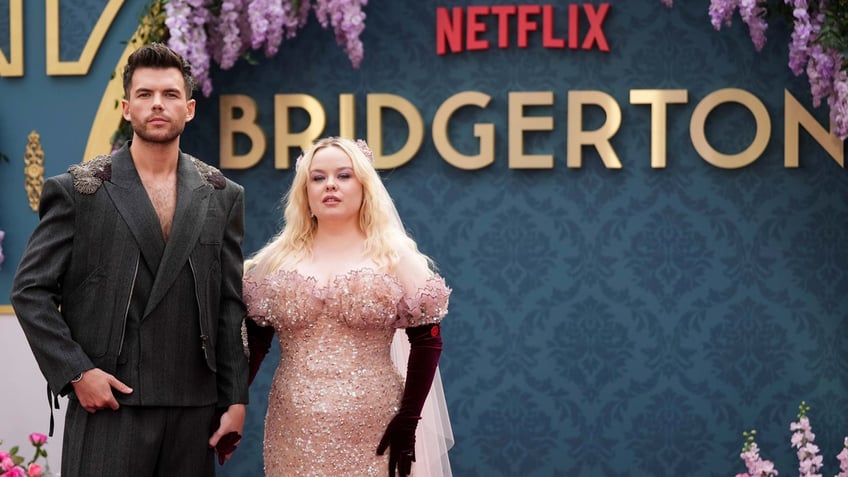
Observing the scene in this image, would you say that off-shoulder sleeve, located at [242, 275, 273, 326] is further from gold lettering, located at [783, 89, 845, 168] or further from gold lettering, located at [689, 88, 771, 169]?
gold lettering, located at [783, 89, 845, 168]

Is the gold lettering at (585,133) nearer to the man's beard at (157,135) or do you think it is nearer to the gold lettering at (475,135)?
the gold lettering at (475,135)

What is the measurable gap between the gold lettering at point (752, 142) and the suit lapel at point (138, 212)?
305 cm

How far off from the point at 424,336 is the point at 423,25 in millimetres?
2410

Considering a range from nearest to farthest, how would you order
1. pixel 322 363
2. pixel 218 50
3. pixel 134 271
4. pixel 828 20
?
pixel 134 271, pixel 322 363, pixel 828 20, pixel 218 50

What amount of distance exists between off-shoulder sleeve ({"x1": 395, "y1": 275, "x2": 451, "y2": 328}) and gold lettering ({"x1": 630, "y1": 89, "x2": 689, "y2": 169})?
2.19m

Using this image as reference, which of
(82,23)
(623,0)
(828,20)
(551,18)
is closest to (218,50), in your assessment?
(82,23)

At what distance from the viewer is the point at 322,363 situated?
3.38m

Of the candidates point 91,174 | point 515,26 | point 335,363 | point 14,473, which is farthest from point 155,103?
point 515,26

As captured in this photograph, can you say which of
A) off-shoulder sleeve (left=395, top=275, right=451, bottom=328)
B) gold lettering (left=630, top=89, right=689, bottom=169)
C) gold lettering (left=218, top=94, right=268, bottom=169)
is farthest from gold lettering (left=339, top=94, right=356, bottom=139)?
off-shoulder sleeve (left=395, top=275, right=451, bottom=328)

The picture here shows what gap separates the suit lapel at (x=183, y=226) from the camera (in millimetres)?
2967

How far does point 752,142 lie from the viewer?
17.5 feet

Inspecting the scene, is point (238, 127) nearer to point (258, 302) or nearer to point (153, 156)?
point (258, 302)

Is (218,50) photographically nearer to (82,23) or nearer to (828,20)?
(82,23)

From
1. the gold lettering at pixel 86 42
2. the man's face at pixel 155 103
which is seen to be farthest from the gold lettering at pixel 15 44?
the man's face at pixel 155 103
